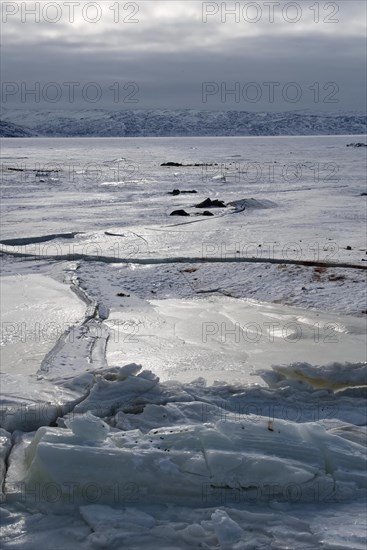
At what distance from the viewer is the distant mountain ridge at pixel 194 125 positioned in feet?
473

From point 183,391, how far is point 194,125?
152 m

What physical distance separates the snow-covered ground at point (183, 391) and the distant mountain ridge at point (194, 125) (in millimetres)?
129601

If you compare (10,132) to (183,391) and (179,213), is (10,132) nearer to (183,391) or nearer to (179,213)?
(179,213)

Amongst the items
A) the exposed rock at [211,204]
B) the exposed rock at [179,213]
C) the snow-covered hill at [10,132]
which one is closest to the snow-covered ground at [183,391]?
the exposed rock at [179,213]

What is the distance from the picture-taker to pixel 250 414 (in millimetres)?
4613

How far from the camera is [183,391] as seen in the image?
4840 millimetres

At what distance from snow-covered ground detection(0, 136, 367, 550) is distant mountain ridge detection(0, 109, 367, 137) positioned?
130 m

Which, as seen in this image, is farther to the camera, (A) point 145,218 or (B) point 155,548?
(A) point 145,218

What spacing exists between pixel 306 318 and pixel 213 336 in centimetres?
115

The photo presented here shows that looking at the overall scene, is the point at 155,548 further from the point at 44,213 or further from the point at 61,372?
the point at 44,213

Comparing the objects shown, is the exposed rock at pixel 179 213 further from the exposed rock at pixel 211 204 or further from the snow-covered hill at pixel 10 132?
the snow-covered hill at pixel 10 132

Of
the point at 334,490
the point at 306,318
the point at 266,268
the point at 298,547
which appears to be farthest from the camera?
the point at 266,268

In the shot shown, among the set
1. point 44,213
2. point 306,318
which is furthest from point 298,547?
point 44,213

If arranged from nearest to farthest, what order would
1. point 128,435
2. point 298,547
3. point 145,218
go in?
point 298,547 < point 128,435 < point 145,218
